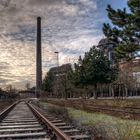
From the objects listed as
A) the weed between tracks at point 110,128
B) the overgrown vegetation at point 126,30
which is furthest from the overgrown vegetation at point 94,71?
the weed between tracks at point 110,128

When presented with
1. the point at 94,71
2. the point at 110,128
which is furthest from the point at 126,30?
the point at 94,71

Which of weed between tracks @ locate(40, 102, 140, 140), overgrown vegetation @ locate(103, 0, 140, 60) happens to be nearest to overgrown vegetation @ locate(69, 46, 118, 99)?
overgrown vegetation @ locate(103, 0, 140, 60)

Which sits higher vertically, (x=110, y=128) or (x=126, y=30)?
(x=126, y=30)

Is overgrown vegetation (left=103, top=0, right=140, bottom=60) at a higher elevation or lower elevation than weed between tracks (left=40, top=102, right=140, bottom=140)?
higher

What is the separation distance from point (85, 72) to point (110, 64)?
23.1 feet

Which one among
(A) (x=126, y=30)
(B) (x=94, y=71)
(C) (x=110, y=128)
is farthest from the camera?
(B) (x=94, y=71)

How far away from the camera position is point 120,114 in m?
24.3

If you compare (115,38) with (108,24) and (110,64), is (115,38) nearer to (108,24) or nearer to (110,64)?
(108,24)

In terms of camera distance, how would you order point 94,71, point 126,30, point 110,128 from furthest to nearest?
1. point 94,71
2. point 126,30
3. point 110,128

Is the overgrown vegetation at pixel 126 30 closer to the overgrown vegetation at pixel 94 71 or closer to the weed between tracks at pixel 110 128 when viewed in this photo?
the weed between tracks at pixel 110 128

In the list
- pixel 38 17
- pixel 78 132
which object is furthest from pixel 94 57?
pixel 38 17

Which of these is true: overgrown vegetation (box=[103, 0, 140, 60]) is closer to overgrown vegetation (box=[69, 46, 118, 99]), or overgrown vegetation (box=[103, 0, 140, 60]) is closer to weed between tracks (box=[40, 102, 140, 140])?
weed between tracks (box=[40, 102, 140, 140])

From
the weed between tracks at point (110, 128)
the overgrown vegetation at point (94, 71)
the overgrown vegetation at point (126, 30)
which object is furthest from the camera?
the overgrown vegetation at point (94, 71)

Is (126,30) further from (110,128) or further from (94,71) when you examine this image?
(94,71)
